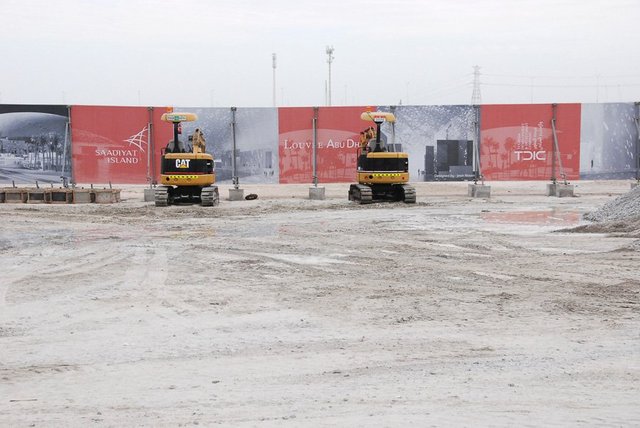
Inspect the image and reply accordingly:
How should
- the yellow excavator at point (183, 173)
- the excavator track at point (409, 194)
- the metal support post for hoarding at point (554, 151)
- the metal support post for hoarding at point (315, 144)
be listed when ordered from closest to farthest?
the yellow excavator at point (183, 173)
the excavator track at point (409, 194)
the metal support post for hoarding at point (315, 144)
the metal support post for hoarding at point (554, 151)

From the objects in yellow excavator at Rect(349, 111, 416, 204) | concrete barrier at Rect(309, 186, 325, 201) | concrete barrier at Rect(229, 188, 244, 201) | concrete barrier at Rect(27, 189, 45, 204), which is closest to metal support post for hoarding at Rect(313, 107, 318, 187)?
concrete barrier at Rect(309, 186, 325, 201)

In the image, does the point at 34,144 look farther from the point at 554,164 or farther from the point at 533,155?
the point at 554,164

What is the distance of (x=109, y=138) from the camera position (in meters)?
27.7

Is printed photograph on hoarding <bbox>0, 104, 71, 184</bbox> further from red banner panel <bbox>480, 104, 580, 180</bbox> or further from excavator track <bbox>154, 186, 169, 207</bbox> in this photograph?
red banner panel <bbox>480, 104, 580, 180</bbox>

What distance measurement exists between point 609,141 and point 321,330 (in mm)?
24455

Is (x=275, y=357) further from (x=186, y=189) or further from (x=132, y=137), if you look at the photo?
(x=132, y=137)

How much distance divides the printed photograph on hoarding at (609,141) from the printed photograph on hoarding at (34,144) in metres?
20.0

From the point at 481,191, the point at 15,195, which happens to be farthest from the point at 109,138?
the point at 481,191

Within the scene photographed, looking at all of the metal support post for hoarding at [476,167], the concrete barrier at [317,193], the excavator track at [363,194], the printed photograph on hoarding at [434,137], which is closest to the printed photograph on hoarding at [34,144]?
the concrete barrier at [317,193]

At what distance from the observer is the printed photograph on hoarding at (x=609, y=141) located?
94.6 ft

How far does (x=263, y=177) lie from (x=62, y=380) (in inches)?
896

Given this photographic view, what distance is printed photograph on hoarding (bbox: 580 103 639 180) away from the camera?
2884cm

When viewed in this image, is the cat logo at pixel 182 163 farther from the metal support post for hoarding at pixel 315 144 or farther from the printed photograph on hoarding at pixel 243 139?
the metal support post for hoarding at pixel 315 144

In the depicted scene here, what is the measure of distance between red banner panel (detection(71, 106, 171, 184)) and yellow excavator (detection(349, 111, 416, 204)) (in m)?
8.06
